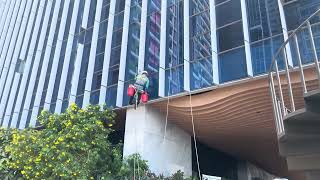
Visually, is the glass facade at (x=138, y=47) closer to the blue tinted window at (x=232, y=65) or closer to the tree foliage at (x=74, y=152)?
the blue tinted window at (x=232, y=65)

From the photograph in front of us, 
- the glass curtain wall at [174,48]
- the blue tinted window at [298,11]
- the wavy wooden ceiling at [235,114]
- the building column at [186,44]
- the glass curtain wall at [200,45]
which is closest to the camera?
the blue tinted window at [298,11]

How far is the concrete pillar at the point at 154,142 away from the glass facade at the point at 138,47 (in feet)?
3.44

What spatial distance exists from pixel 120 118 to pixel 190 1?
6744mm

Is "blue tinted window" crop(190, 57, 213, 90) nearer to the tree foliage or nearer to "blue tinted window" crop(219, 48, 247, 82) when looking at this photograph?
"blue tinted window" crop(219, 48, 247, 82)

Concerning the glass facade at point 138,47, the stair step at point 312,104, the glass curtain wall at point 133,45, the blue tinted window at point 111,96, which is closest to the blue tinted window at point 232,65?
the glass facade at point 138,47

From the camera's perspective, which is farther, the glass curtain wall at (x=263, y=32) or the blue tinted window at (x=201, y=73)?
the blue tinted window at (x=201, y=73)

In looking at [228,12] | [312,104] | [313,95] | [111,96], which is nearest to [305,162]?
[312,104]

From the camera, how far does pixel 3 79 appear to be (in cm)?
2742


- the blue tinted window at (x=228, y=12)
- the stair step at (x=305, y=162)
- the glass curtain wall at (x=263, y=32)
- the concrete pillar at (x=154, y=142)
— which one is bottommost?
the stair step at (x=305, y=162)

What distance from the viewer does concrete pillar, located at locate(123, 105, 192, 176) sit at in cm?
1447

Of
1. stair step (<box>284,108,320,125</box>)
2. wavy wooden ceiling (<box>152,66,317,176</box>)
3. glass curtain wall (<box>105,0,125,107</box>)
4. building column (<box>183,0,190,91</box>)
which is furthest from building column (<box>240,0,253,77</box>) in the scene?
glass curtain wall (<box>105,0,125,107</box>)

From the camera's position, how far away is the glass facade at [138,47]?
12406 mm

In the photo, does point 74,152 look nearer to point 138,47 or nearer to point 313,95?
point 138,47

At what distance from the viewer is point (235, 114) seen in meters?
13.7
